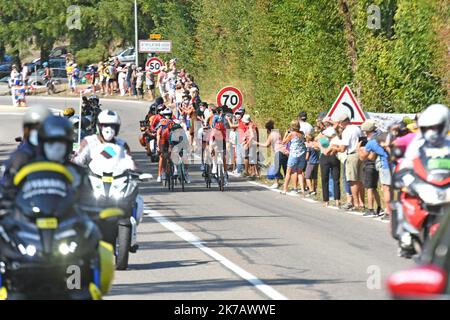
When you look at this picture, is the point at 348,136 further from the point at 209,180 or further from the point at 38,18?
the point at 38,18

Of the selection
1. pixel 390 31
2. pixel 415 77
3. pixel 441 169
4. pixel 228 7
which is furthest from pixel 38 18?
pixel 441 169

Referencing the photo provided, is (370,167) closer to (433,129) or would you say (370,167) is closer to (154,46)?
(433,129)

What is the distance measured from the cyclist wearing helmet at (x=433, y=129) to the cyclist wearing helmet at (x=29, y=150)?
400cm

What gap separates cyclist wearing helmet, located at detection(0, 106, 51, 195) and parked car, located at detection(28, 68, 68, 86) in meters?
60.9

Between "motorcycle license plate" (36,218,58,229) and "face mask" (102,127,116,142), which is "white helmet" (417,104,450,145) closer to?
"face mask" (102,127,116,142)

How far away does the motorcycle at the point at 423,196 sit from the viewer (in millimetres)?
11953

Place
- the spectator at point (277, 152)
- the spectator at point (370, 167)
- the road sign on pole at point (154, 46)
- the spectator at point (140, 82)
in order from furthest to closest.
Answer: the spectator at point (140, 82) < the road sign on pole at point (154, 46) < the spectator at point (277, 152) < the spectator at point (370, 167)

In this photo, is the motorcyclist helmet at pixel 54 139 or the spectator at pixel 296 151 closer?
the motorcyclist helmet at pixel 54 139

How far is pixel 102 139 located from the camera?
14570 millimetres

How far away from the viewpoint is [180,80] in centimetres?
4644

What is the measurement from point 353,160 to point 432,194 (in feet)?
35.9

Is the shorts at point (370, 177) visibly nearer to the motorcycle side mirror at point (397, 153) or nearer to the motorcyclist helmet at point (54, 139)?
the motorcycle side mirror at point (397, 153)

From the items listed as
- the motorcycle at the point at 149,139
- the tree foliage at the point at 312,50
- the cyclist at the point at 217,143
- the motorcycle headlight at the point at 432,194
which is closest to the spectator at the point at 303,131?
the cyclist at the point at 217,143

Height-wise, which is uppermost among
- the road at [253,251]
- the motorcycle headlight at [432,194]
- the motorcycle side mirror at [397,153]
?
the motorcycle side mirror at [397,153]
